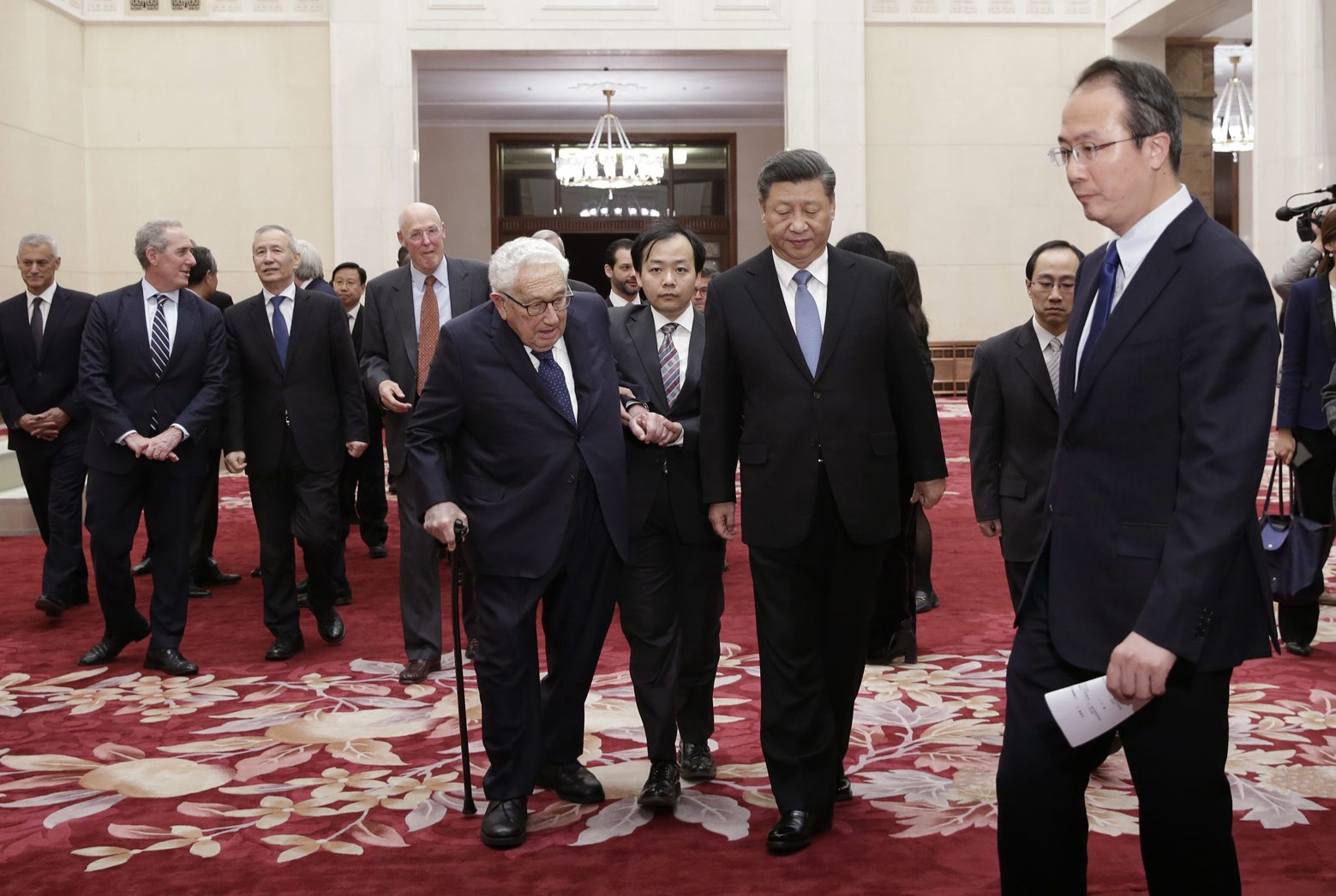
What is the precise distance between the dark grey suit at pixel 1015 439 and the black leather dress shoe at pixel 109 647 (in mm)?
3462

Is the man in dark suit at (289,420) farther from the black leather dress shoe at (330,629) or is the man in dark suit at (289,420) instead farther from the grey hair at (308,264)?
the grey hair at (308,264)

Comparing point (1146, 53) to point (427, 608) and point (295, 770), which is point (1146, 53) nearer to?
point (427, 608)

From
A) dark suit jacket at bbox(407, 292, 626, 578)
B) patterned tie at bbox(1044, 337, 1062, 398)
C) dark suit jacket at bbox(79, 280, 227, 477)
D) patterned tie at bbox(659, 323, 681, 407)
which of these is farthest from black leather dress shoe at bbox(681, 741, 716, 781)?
dark suit jacket at bbox(79, 280, 227, 477)

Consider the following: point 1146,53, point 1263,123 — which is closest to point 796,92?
point 1146,53

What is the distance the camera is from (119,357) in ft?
18.2

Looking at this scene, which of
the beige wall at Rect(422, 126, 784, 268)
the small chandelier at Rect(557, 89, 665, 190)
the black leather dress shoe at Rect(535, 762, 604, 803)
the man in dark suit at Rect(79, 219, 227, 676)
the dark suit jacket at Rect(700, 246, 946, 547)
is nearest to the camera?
the dark suit jacket at Rect(700, 246, 946, 547)

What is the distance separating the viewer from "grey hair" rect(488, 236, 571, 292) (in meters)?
3.58

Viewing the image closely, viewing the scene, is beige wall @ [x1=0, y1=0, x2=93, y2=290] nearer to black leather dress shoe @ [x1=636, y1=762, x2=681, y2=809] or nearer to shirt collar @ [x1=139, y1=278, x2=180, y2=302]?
shirt collar @ [x1=139, y1=278, x2=180, y2=302]

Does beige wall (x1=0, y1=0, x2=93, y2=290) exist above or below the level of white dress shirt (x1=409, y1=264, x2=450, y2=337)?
above

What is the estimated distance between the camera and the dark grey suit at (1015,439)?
4.04 meters

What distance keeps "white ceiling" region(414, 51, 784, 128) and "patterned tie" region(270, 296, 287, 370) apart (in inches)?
449

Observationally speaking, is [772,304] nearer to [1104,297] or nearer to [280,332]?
[1104,297]

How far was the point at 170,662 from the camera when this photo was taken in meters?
5.46

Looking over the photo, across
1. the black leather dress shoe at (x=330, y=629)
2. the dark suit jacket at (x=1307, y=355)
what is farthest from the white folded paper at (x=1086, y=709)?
the black leather dress shoe at (x=330, y=629)
